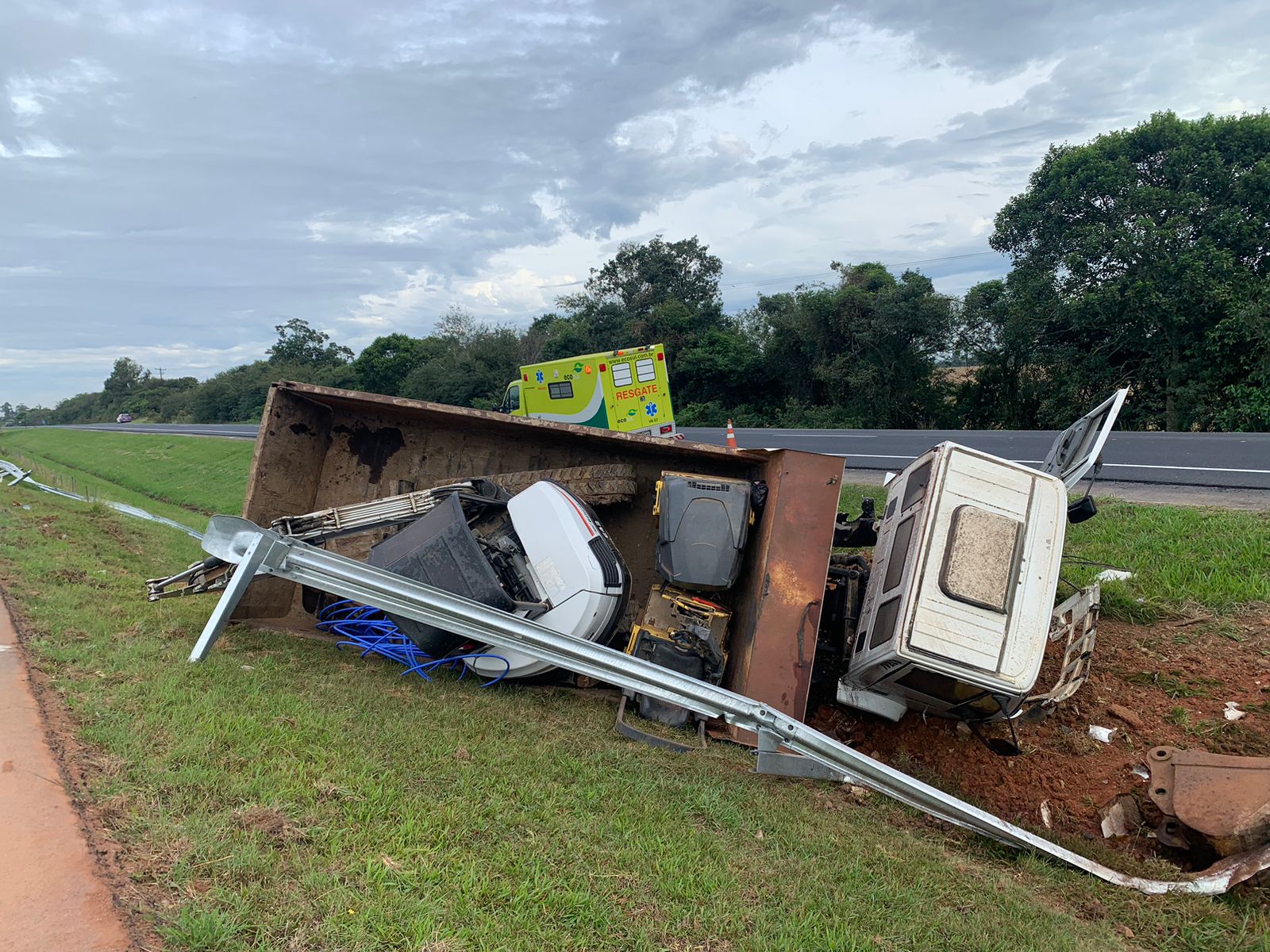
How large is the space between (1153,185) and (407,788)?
74.2 ft

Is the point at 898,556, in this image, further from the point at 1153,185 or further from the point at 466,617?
the point at 1153,185

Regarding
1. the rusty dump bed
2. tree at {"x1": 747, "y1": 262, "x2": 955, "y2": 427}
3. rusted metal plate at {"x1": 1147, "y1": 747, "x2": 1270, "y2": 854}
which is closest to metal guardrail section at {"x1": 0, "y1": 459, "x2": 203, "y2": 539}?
the rusty dump bed

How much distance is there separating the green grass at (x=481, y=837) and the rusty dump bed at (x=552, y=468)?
2.72 feet

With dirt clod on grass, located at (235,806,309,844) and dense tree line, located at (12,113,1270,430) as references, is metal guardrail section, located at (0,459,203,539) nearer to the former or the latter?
dirt clod on grass, located at (235,806,309,844)

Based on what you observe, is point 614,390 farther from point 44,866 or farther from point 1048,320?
point 1048,320

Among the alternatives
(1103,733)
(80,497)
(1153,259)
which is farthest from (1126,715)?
(1153,259)

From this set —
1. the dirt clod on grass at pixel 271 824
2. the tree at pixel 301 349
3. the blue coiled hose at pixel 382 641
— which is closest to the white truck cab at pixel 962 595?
the blue coiled hose at pixel 382 641

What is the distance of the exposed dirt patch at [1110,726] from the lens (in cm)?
465

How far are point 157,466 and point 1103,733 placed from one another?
98.5ft

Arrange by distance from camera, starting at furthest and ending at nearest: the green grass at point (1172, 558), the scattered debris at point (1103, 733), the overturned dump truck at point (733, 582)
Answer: the green grass at point (1172, 558), the scattered debris at point (1103, 733), the overturned dump truck at point (733, 582)

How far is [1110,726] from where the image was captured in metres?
5.18

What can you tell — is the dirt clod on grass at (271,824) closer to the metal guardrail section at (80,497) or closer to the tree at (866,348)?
the metal guardrail section at (80,497)

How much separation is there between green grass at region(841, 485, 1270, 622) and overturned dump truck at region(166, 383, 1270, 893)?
0.85 metres

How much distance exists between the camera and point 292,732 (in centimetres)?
347
